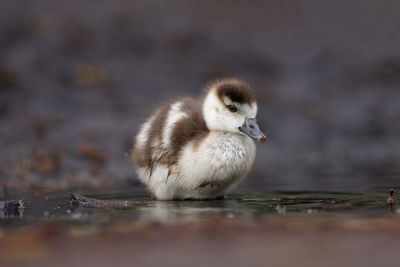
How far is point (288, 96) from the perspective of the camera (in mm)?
12242

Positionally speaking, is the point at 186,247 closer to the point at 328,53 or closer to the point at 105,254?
the point at 105,254

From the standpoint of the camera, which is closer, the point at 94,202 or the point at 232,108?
the point at 94,202

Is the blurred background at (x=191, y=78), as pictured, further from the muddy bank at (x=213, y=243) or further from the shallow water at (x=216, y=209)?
the muddy bank at (x=213, y=243)

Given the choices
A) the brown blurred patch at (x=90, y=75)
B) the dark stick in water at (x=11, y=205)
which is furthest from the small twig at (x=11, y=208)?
the brown blurred patch at (x=90, y=75)

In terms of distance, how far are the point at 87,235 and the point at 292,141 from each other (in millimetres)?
7524

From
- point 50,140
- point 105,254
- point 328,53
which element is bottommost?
point 105,254

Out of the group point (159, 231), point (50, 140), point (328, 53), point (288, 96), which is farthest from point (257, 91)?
A: point (159, 231)

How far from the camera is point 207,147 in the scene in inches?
234

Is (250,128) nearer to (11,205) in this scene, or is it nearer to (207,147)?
(207,147)

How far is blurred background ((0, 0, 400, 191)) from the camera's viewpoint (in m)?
9.33

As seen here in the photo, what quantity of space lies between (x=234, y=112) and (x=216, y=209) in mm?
1108

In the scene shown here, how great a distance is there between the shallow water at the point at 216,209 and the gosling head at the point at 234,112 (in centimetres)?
58

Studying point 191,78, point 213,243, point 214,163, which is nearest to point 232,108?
point 214,163

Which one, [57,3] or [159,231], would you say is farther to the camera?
[57,3]
